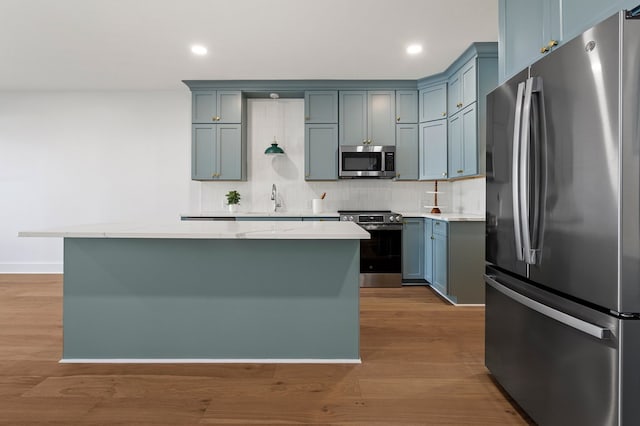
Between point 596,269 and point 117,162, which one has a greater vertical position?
point 117,162

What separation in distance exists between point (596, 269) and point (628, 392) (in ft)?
1.27

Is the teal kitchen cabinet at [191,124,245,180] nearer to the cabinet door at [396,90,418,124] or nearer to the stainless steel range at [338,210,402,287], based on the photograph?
the stainless steel range at [338,210,402,287]

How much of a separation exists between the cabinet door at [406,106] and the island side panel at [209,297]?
9.74ft

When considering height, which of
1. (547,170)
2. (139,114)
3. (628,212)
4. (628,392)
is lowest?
(628,392)

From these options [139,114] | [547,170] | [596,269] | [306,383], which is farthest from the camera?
[139,114]

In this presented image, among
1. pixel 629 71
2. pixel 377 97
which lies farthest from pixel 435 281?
pixel 629 71

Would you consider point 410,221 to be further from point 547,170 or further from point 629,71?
point 629,71

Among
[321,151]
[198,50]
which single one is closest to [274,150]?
[321,151]

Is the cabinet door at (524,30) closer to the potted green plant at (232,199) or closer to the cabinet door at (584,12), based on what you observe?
the cabinet door at (584,12)

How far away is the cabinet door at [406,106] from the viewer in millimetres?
4746

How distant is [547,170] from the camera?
1.44 metres

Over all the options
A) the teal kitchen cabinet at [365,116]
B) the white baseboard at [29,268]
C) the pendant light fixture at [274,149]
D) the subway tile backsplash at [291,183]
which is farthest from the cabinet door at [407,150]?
the white baseboard at [29,268]

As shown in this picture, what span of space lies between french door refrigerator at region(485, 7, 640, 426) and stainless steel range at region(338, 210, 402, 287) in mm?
2559

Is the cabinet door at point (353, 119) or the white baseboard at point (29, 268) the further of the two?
the white baseboard at point (29, 268)
